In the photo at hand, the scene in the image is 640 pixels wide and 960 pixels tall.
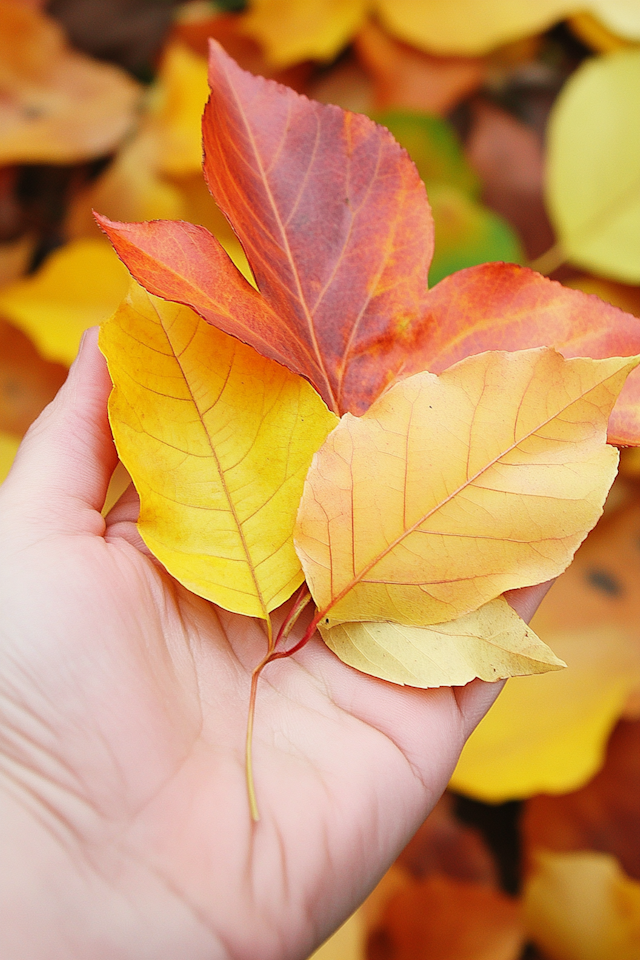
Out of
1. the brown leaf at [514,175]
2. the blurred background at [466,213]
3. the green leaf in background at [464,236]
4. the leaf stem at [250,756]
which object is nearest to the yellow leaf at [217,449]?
the leaf stem at [250,756]

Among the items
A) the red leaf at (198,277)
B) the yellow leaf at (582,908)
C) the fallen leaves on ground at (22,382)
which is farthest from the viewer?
the fallen leaves on ground at (22,382)

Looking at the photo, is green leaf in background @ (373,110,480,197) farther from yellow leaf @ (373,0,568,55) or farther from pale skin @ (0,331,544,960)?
pale skin @ (0,331,544,960)

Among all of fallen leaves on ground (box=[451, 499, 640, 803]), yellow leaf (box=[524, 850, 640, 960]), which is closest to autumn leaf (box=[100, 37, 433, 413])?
fallen leaves on ground (box=[451, 499, 640, 803])

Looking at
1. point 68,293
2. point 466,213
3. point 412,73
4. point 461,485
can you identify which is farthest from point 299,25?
point 461,485

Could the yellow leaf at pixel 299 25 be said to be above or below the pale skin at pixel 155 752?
above

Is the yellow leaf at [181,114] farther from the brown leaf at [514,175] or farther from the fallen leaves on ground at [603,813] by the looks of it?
the fallen leaves on ground at [603,813]

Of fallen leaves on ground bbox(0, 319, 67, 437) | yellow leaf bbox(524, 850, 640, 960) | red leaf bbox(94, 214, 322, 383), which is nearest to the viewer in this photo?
red leaf bbox(94, 214, 322, 383)

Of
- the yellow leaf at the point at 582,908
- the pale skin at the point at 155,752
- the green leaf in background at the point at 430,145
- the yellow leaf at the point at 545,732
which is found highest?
the green leaf in background at the point at 430,145
